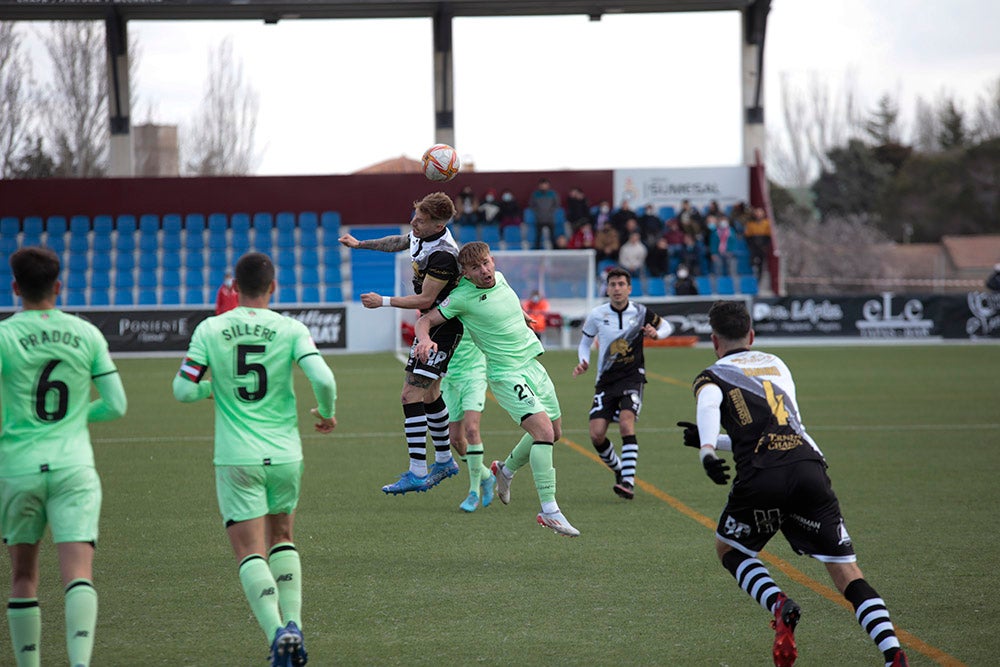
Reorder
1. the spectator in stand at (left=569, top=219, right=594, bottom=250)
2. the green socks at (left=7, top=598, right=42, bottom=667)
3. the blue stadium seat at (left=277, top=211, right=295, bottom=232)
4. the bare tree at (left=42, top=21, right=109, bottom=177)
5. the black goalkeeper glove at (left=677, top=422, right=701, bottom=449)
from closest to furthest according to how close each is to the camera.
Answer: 1. the green socks at (left=7, top=598, right=42, bottom=667)
2. the black goalkeeper glove at (left=677, top=422, right=701, bottom=449)
3. the spectator in stand at (left=569, top=219, right=594, bottom=250)
4. the blue stadium seat at (left=277, top=211, right=295, bottom=232)
5. the bare tree at (left=42, top=21, right=109, bottom=177)

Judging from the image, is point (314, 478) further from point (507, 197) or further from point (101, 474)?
point (507, 197)

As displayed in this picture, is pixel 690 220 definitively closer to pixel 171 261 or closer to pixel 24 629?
pixel 171 261

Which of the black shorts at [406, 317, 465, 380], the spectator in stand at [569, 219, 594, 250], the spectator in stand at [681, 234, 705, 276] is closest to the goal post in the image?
the spectator in stand at [569, 219, 594, 250]

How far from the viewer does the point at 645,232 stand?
107 feet

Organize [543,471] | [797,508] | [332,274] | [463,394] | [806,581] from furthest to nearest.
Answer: [332,274] < [463,394] < [543,471] < [806,581] < [797,508]

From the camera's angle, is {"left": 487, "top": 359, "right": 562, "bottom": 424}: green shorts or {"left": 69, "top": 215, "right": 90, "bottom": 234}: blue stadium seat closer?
{"left": 487, "top": 359, "right": 562, "bottom": 424}: green shorts

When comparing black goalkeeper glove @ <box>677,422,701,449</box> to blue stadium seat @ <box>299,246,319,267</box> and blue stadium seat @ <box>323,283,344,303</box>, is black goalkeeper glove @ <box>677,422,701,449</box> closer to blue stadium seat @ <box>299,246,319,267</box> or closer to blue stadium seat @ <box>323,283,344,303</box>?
blue stadium seat @ <box>323,283,344,303</box>

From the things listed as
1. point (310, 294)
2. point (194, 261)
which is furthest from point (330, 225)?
point (194, 261)

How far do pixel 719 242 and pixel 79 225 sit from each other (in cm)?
1820

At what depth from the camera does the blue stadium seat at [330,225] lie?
112 ft

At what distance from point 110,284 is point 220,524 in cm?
2535

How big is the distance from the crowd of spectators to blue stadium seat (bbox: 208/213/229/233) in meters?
6.86

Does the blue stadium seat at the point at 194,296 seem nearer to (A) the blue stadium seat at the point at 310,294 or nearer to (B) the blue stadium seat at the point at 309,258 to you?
(A) the blue stadium seat at the point at 310,294

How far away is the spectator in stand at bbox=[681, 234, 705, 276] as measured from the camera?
106 feet
